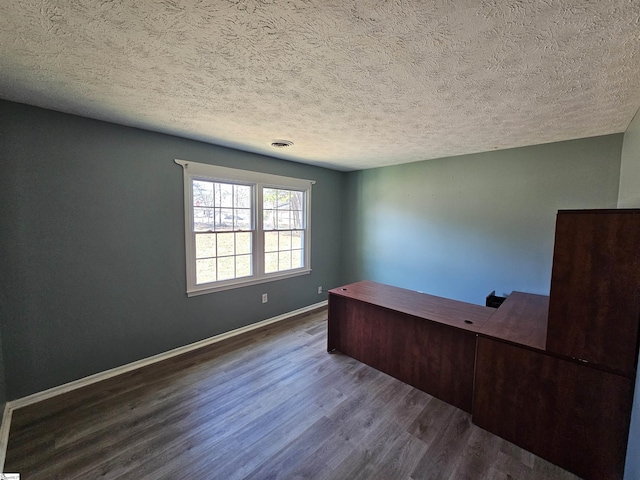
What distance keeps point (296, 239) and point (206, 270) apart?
4.90 ft

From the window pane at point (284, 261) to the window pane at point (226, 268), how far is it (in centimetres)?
77

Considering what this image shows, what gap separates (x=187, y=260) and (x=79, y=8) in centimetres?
226

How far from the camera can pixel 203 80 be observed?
1572mm

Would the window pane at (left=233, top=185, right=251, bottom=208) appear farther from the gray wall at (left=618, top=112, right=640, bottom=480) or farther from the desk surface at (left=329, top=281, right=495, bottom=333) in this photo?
the gray wall at (left=618, top=112, right=640, bottom=480)

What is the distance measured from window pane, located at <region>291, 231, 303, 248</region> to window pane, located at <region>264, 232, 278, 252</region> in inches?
13.1

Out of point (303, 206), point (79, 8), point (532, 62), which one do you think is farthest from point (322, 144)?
point (79, 8)

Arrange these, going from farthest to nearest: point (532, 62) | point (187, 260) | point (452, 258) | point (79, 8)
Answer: point (452, 258)
point (187, 260)
point (532, 62)
point (79, 8)

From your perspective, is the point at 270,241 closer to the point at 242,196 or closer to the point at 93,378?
the point at 242,196

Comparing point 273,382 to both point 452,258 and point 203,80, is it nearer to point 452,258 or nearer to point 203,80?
point 203,80

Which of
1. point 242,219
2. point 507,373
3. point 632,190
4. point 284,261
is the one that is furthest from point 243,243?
point 632,190

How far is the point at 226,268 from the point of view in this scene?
3256 mm

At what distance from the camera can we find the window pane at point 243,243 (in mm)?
3354

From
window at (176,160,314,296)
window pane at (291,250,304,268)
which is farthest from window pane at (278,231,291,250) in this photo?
window pane at (291,250,304,268)

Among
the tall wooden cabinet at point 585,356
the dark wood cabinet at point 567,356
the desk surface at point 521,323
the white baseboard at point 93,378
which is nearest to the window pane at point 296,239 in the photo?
the white baseboard at point 93,378
